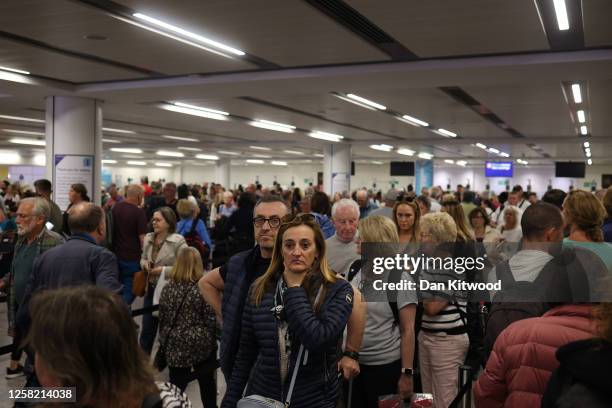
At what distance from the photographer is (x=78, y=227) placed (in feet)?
12.7

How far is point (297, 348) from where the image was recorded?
2.56 meters

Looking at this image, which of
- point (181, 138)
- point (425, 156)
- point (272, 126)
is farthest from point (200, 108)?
point (425, 156)

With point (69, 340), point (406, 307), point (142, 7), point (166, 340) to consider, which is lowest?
point (166, 340)

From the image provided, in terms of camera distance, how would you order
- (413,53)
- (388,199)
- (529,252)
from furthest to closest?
(388,199) → (413,53) → (529,252)

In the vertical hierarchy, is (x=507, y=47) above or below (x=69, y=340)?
above

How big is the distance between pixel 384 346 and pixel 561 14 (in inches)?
170

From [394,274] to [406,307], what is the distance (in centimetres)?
22

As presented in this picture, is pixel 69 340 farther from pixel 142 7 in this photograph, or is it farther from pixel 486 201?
pixel 486 201

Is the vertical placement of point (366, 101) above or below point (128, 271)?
above

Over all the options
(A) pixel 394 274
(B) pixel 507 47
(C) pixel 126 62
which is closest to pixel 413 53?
(B) pixel 507 47

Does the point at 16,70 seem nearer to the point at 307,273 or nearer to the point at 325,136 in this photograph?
the point at 307,273

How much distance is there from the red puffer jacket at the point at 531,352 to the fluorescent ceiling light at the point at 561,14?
4436mm

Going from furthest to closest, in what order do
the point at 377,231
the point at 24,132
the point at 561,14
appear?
the point at 24,132, the point at 561,14, the point at 377,231

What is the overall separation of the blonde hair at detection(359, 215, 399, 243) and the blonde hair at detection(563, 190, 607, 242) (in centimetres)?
110
